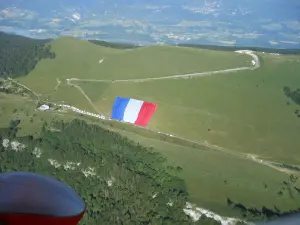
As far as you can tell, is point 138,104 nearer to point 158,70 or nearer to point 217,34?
point 158,70

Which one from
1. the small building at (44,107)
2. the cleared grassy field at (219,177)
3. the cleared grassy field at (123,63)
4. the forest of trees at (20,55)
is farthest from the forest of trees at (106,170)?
the forest of trees at (20,55)

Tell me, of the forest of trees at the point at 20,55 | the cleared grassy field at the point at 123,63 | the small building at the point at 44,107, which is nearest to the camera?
the small building at the point at 44,107

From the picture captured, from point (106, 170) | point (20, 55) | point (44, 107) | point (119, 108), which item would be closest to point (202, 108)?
point (119, 108)

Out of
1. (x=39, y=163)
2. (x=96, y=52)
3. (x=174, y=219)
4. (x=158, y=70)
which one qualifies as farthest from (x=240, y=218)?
(x=96, y=52)

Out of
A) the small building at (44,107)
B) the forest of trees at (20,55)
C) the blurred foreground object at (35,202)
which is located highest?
the blurred foreground object at (35,202)

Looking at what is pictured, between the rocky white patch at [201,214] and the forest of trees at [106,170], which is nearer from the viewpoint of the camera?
the forest of trees at [106,170]

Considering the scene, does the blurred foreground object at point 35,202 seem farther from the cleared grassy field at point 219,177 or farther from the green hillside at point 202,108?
the cleared grassy field at point 219,177
